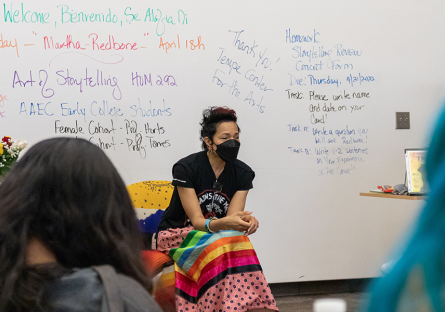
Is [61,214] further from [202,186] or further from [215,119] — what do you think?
[215,119]

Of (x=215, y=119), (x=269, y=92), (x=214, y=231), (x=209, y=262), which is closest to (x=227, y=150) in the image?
(x=215, y=119)

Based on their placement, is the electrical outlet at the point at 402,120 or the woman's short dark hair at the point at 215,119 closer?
the woman's short dark hair at the point at 215,119

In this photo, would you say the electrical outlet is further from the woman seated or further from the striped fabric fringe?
the striped fabric fringe

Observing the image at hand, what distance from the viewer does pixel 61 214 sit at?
0.70m

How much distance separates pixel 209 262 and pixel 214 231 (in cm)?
21

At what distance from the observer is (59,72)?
277cm

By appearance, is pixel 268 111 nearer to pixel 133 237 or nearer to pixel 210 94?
pixel 210 94

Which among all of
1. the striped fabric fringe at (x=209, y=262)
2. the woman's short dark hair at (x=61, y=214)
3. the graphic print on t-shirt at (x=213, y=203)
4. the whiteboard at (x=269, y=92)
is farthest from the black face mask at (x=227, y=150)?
the woman's short dark hair at (x=61, y=214)

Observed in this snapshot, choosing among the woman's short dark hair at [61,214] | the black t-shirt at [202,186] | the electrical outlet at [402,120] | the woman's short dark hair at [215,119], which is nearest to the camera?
the woman's short dark hair at [61,214]

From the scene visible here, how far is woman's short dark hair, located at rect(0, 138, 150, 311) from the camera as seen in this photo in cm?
67

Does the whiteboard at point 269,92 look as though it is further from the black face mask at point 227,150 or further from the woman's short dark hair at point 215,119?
the black face mask at point 227,150

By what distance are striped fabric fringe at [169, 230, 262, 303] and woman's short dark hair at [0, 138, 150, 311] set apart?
1169 millimetres

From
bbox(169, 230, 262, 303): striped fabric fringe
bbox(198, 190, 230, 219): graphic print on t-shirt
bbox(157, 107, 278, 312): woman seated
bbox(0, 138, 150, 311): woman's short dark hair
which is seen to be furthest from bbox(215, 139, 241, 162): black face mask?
bbox(0, 138, 150, 311): woman's short dark hair

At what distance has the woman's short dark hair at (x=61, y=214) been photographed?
67 centimetres
